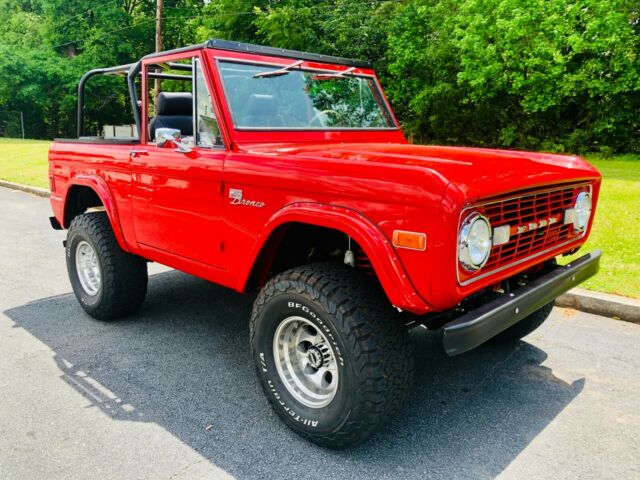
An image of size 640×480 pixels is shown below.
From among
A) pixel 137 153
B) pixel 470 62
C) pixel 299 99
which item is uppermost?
pixel 470 62

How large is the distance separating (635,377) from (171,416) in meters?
2.89

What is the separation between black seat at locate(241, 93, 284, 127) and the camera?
3375 mm

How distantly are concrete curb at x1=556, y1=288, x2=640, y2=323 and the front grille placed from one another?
1675mm

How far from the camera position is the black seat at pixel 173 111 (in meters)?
4.14

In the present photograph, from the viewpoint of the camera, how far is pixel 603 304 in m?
4.54

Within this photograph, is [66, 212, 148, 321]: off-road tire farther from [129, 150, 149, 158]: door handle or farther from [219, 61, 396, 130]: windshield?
[219, 61, 396, 130]: windshield

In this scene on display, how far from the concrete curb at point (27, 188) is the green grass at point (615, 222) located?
21 centimetres

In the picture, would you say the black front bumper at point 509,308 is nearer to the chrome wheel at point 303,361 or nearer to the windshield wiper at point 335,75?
the chrome wheel at point 303,361

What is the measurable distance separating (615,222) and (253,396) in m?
6.02

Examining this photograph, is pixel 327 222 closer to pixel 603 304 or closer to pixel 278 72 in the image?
pixel 278 72

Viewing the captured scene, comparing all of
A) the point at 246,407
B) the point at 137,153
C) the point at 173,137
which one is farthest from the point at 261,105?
the point at 246,407

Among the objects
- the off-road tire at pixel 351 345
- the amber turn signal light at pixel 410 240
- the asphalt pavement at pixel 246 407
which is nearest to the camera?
the amber turn signal light at pixel 410 240

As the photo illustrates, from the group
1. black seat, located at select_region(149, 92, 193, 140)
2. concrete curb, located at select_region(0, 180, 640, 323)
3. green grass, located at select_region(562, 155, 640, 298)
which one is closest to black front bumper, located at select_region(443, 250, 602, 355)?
concrete curb, located at select_region(0, 180, 640, 323)

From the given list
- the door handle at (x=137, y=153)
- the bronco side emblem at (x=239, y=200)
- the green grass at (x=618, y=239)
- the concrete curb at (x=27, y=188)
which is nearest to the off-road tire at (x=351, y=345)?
the bronco side emblem at (x=239, y=200)
